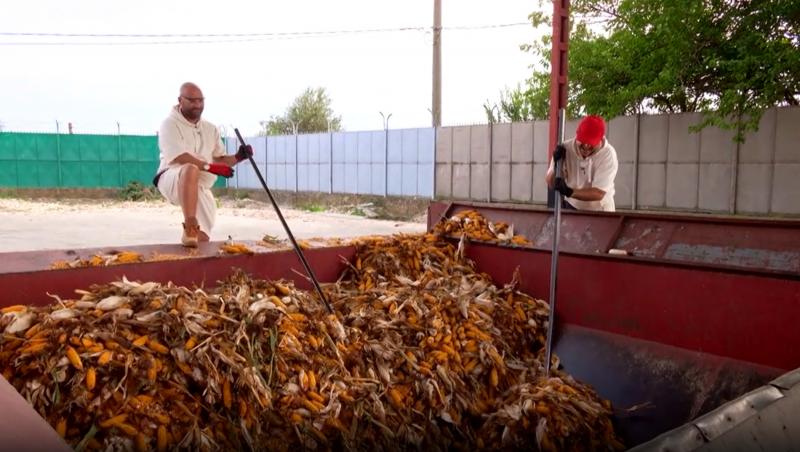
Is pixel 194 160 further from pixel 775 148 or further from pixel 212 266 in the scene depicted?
pixel 775 148

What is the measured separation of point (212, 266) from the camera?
4008 mm

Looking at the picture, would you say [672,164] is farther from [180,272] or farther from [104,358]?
[104,358]

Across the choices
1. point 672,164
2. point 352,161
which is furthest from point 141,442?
point 352,161

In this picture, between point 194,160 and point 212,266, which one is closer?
point 212,266

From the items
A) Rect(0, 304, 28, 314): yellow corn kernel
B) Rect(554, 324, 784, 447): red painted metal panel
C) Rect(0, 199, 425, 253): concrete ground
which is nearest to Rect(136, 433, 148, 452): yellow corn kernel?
Rect(0, 304, 28, 314): yellow corn kernel

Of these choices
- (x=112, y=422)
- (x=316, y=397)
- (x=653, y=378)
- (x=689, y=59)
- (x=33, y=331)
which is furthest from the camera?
(x=689, y=59)

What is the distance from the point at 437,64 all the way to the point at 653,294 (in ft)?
57.4

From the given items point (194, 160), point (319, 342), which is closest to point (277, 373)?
point (319, 342)

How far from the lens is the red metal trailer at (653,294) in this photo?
3.28 meters

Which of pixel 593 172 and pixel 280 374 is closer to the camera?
pixel 280 374

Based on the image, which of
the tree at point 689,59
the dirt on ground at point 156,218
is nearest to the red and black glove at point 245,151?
the dirt on ground at point 156,218

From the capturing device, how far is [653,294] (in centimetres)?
376

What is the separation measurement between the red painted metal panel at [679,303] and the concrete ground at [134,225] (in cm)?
744

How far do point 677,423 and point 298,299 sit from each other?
2049mm
